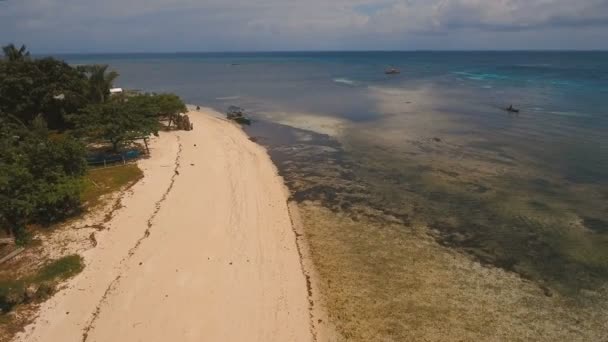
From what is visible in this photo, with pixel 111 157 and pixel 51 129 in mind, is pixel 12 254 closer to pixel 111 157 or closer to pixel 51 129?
pixel 111 157

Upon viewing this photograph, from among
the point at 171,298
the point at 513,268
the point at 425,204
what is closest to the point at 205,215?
the point at 171,298

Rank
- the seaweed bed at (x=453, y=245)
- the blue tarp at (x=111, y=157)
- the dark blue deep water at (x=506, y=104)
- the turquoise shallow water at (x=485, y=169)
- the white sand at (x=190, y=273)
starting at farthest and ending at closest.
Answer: the dark blue deep water at (x=506, y=104), the blue tarp at (x=111, y=157), the turquoise shallow water at (x=485, y=169), the seaweed bed at (x=453, y=245), the white sand at (x=190, y=273)

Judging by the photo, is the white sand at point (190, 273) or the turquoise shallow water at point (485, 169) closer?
the white sand at point (190, 273)

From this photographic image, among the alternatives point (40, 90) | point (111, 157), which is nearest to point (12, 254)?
point (111, 157)

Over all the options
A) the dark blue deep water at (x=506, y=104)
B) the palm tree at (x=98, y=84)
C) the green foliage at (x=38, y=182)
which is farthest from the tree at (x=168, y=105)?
the dark blue deep water at (x=506, y=104)

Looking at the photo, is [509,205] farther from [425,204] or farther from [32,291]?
[32,291]

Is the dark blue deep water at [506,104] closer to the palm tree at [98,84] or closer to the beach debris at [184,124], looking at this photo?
the beach debris at [184,124]

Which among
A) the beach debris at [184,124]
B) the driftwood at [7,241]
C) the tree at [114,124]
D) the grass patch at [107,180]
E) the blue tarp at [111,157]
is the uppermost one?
the tree at [114,124]
